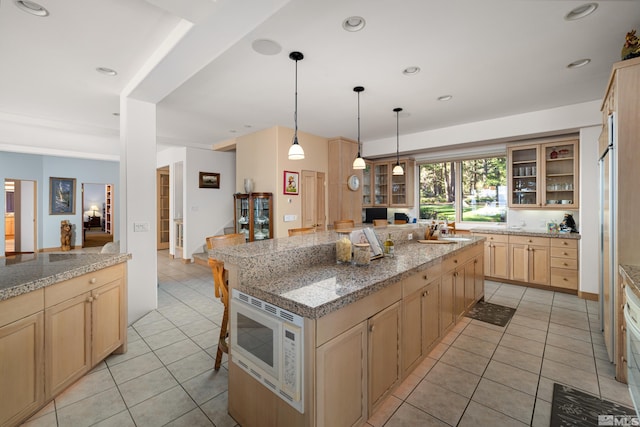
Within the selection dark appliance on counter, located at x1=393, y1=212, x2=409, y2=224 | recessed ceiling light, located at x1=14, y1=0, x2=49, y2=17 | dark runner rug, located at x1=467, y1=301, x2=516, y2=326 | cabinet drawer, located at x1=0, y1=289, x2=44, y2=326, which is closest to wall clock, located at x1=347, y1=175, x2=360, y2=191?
dark appliance on counter, located at x1=393, y1=212, x2=409, y2=224

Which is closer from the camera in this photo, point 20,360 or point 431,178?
point 20,360

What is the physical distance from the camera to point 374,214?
264 inches

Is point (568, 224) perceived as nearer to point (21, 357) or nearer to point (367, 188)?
point (367, 188)

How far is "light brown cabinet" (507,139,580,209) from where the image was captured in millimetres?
4473

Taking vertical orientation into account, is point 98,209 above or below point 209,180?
below

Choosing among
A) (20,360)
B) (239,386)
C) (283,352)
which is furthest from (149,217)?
(283,352)

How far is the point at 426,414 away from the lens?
1834 mm

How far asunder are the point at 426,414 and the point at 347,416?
68 centimetres

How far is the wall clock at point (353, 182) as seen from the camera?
6.12m

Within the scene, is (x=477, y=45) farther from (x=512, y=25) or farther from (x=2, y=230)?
(x=2, y=230)

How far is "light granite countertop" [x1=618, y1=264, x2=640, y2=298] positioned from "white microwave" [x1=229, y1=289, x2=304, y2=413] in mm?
2034

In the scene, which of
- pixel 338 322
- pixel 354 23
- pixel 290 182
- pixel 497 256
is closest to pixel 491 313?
pixel 497 256

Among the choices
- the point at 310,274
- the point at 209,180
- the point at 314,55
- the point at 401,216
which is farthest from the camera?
the point at 209,180

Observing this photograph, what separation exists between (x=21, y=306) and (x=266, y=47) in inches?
100
